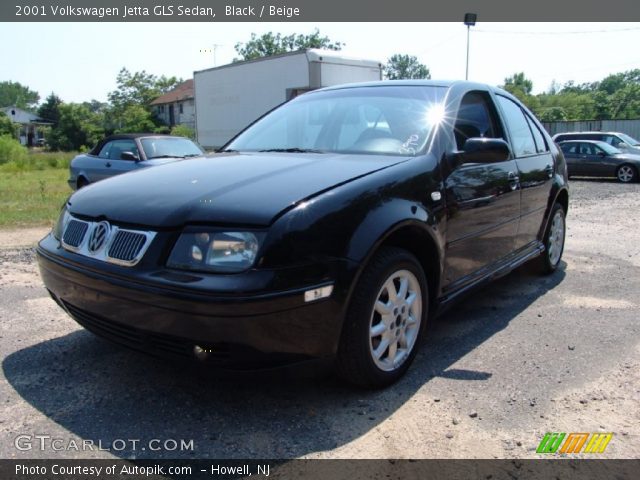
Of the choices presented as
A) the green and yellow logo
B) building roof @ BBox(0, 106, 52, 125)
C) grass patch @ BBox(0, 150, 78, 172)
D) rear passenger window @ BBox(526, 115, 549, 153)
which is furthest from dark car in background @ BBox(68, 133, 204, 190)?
building roof @ BBox(0, 106, 52, 125)

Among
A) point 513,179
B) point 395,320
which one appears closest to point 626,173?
point 513,179

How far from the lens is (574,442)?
2.40 metres

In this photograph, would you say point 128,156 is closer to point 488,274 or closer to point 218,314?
point 488,274

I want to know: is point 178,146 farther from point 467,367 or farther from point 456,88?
point 467,367

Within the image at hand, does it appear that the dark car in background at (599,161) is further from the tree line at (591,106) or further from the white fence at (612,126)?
the tree line at (591,106)

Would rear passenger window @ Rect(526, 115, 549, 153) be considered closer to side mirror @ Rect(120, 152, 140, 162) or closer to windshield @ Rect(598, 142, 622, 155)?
side mirror @ Rect(120, 152, 140, 162)

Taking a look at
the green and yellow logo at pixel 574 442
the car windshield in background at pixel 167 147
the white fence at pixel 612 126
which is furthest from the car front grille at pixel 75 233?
the white fence at pixel 612 126

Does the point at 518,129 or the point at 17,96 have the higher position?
the point at 17,96

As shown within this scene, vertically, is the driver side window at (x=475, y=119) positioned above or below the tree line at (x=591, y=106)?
below

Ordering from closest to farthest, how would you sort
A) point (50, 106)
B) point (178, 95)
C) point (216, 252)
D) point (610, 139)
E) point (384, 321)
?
point (216, 252)
point (384, 321)
point (610, 139)
point (178, 95)
point (50, 106)

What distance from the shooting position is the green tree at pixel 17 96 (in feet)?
463

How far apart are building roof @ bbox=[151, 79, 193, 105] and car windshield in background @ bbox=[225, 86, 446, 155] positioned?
198 ft

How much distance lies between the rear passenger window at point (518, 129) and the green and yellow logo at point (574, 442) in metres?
2.37

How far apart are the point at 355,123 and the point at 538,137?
220 cm
